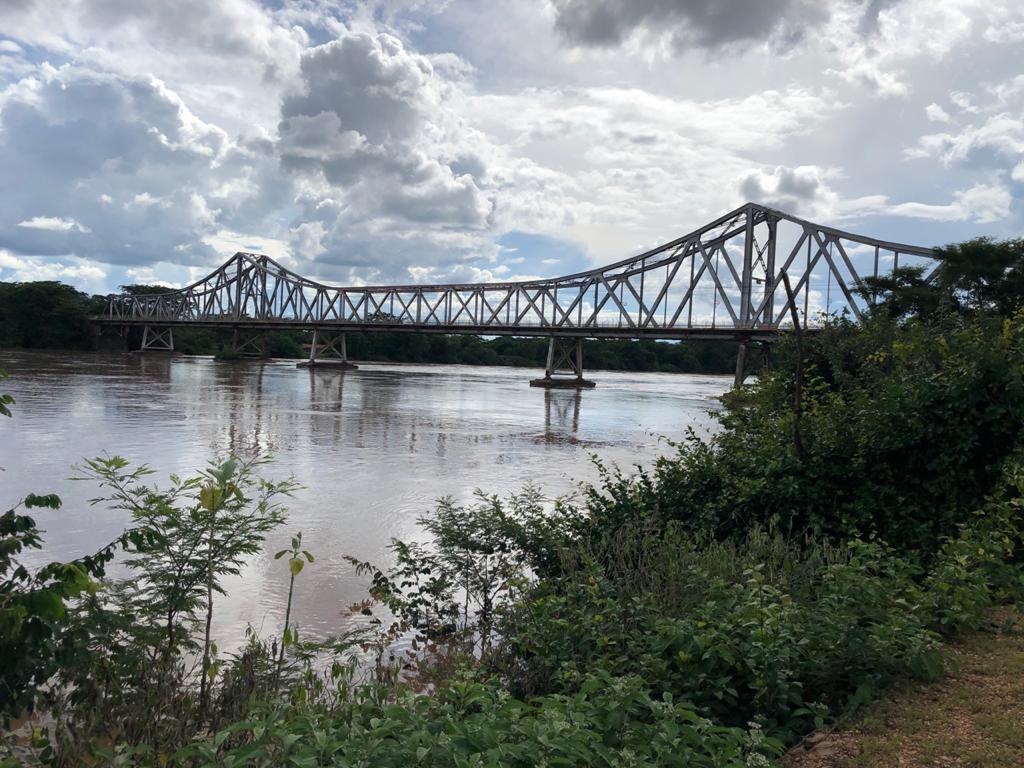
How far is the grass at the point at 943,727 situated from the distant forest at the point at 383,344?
326ft

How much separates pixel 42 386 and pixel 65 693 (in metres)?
34.2

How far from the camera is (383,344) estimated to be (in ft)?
369

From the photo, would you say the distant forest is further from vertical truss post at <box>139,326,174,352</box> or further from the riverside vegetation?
the riverside vegetation

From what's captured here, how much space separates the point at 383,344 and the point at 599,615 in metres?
110

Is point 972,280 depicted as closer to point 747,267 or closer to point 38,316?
point 747,267

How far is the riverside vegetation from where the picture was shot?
10.7ft

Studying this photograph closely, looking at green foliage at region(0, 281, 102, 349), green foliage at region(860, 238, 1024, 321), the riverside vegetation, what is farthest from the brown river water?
green foliage at region(0, 281, 102, 349)

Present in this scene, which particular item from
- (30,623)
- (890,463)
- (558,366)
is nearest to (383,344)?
(558,366)

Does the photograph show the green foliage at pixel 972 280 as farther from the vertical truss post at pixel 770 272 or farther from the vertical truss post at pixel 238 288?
the vertical truss post at pixel 238 288

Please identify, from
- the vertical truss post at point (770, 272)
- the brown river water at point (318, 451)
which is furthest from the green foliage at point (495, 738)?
the vertical truss post at point (770, 272)

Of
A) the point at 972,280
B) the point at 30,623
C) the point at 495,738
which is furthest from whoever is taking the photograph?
the point at 972,280

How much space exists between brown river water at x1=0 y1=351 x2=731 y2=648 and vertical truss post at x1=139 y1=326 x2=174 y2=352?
6576 cm

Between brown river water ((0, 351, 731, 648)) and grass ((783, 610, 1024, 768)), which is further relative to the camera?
brown river water ((0, 351, 731, 648))

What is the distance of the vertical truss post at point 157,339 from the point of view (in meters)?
101
